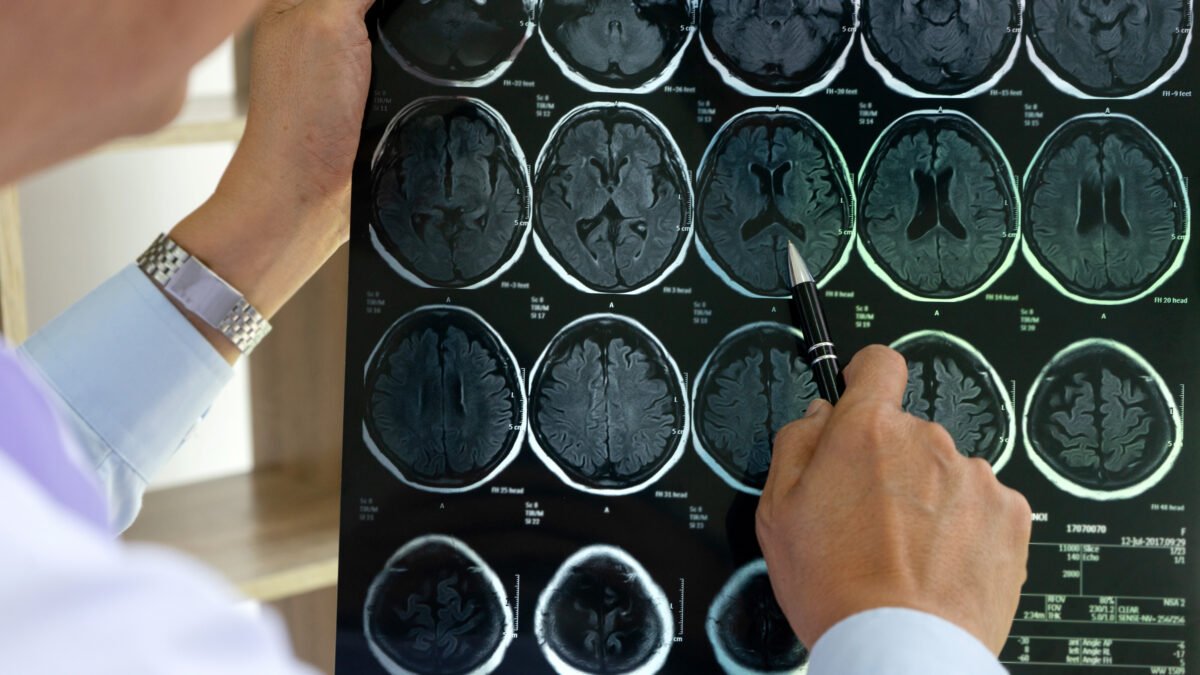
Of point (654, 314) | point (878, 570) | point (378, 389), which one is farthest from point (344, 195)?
point (878, 570)

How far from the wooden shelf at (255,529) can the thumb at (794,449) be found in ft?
2.54

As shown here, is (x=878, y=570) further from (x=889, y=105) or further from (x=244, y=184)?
(x=244, y=184)

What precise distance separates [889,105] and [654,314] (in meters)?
0.28

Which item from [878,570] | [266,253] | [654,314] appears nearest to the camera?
[878,570]

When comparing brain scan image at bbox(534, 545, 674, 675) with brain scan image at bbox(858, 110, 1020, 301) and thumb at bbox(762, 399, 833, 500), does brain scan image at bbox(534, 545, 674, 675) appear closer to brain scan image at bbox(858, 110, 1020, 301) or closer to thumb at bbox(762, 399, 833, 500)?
thumb at bbox(762, 399, 833, 500)

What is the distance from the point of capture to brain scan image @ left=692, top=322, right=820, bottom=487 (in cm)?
100

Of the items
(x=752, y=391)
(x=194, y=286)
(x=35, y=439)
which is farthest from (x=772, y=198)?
(x=35, y=439)

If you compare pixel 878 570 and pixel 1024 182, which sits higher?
pixel 1024 182

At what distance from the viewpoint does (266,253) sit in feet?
3.71

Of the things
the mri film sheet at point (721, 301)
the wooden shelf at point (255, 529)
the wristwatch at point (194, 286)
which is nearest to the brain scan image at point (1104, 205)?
the mri film sheet at point (721, 301)

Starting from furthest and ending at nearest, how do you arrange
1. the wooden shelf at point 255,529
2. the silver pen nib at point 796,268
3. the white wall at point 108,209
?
the white wall at point 108,209 → the wooden shelf at point 255,529 → the silver pen nib at point 796,268

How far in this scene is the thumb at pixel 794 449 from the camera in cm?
93

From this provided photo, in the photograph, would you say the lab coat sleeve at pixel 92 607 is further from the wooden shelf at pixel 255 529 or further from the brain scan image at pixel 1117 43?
the wooden shelf at pixel 255 529

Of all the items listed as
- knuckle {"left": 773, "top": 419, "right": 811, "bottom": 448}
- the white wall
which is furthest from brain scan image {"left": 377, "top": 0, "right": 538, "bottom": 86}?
the white wall
